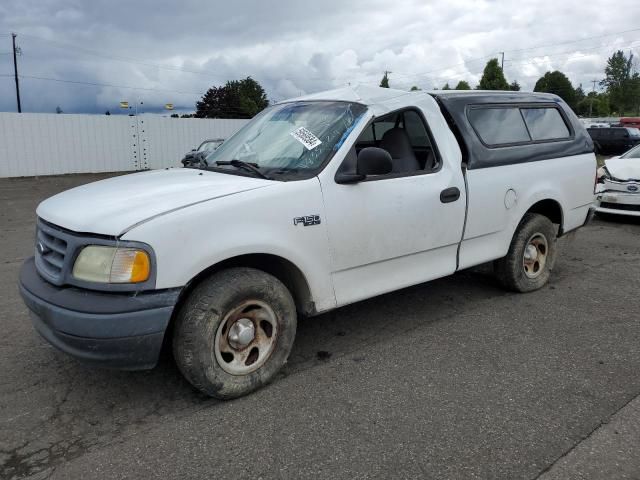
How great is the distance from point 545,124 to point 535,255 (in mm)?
1332

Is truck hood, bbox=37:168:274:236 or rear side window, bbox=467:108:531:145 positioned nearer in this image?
truck hood, bbox=37:168:274:236

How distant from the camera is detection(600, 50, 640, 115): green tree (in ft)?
249

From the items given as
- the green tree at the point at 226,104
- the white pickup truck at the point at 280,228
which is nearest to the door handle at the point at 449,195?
the white pickup truck at the point at 280,228

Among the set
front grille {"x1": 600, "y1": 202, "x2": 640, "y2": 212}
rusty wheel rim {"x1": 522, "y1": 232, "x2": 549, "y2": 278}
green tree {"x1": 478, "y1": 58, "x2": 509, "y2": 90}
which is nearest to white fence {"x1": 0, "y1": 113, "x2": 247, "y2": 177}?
front grille {"x1": 600, "y1": 202, "x2": 640, "y2": 212}

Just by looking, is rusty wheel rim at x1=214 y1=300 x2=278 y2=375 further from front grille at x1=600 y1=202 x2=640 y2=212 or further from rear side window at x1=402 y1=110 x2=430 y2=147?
front grille at x1=600 y1=202 x2=640 y2=212

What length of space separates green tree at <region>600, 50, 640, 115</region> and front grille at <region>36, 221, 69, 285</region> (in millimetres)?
89244

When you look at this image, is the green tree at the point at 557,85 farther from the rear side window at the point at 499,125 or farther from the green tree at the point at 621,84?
the rear side window at the point at 499,125

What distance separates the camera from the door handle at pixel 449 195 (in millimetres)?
3902

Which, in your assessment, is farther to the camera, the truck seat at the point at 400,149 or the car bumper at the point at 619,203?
the car bumper at the point at 619,203

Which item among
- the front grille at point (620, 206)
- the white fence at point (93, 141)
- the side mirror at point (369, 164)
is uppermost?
the white fence at point (93, 141)

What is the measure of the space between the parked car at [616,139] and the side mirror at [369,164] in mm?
26721

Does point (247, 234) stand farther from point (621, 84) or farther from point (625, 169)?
point (621, 84)

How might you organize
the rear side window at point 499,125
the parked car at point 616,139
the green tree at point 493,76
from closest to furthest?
the rear side window at point 499,125, the parked car at point 616,139, the green tree at point 493,76

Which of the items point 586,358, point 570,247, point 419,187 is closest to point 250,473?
point 419,187
